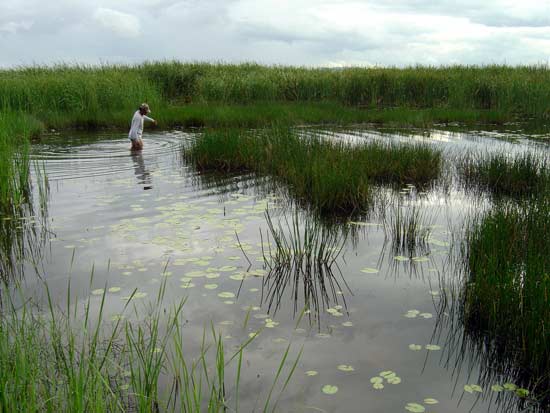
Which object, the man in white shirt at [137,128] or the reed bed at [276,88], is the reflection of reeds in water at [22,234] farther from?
the reed bed at [276,88]

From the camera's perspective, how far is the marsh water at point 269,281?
3.97 m

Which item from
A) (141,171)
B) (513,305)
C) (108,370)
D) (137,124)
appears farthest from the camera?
(137,124)

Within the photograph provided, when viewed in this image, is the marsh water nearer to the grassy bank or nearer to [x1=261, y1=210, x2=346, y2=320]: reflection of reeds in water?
[x1=261, y1=210, x2=346, y2=320]: reflection of reeds in water

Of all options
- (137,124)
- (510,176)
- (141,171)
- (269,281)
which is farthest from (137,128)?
(269,281)

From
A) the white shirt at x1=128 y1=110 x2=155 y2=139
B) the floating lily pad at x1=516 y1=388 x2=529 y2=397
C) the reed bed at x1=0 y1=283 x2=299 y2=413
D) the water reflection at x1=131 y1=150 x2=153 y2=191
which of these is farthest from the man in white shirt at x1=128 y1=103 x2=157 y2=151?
the floating lily pad at x1=516 y1=388 x2=529 y2=397

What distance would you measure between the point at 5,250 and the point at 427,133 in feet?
45.6

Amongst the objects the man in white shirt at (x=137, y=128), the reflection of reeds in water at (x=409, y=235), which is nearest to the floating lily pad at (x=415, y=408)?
the reflection of reeds in water at (x=409, y=235)

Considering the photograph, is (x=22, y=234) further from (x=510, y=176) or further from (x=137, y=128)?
(x=510, y=176)

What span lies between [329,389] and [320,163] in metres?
5.93

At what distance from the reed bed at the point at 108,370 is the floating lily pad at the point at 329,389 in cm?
28

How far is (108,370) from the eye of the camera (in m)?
3.94

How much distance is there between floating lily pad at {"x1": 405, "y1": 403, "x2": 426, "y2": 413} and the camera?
12.0 ft

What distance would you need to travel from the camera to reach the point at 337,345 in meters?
4.48

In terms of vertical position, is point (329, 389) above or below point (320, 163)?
below
